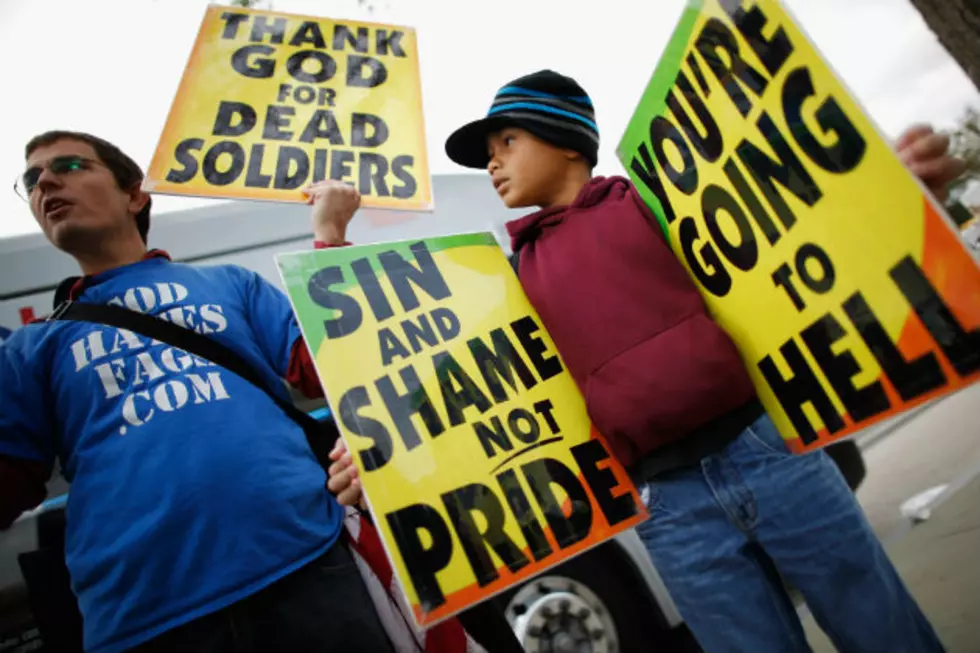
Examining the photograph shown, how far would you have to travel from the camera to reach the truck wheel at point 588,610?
2.39m

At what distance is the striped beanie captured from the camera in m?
1.39

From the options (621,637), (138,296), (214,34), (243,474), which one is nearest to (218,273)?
(138,296)

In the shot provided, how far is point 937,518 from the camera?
332 centimetres

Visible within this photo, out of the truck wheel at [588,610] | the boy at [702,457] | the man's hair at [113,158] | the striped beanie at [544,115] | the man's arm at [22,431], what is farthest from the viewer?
the truck wheel at [588,610]

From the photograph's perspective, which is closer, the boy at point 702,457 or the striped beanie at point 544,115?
the boy at point 702,457

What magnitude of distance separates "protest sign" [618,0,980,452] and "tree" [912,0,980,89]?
53 cm

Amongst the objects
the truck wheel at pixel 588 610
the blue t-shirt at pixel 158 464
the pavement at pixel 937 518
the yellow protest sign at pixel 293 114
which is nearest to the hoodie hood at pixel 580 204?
the yellow protest sign at pixel 293 114

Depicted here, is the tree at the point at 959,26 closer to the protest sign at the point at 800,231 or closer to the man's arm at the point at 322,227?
the protest sign at the point at 800,231

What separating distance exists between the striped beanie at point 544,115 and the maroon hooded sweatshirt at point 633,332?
0.71 feet

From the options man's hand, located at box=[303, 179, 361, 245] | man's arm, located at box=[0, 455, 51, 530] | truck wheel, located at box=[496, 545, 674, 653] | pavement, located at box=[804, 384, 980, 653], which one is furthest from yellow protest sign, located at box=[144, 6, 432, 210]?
pavement, located at box=[804, 384, 980, 653]

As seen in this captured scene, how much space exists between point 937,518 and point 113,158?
16.2 feet

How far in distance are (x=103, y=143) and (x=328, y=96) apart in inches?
28.7

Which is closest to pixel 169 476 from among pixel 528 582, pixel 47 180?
pixel 47 180

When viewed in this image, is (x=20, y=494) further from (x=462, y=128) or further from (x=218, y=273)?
(x=462, y=128)
